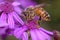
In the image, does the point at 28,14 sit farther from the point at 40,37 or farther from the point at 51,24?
the point at 51,24

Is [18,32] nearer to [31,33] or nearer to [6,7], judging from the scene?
[31,33]

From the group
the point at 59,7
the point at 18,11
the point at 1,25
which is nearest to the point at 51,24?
the point at 59,7

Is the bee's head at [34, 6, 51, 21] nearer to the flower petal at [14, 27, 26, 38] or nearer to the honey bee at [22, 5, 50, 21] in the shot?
the honey bee at [22, 5, 50, 21]

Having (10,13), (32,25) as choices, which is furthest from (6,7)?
(32,25)

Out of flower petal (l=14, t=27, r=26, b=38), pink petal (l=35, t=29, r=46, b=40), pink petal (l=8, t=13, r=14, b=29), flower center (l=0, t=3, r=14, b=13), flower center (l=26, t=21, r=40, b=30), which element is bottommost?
pink petal (l=35, t=29, r=46, b=40)

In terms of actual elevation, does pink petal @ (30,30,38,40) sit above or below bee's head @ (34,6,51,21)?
below

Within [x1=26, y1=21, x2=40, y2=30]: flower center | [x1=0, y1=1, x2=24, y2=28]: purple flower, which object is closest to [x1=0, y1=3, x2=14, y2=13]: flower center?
[x1=0, y1=1, x2=24, y2=28]: purple flower

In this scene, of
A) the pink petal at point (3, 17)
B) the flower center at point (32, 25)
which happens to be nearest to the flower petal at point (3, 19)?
the pink petal at point (3, 17)

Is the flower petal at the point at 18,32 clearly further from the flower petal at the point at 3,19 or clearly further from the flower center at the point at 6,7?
the flower center at the point at 6,7
